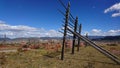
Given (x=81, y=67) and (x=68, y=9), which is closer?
(x=81, y=67)

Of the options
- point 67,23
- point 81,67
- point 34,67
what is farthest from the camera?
point 67,23

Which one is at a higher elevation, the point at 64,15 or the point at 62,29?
the point at 64,15

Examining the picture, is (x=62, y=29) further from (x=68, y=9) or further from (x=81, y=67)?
(x=81, y=67)

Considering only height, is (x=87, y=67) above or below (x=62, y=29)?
below

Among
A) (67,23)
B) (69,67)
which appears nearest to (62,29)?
(67,23)

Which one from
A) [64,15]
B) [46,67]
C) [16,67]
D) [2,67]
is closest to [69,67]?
[46,67]

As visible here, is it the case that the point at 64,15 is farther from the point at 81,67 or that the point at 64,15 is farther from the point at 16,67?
the point at 16,67

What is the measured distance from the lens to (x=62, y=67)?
562 inches

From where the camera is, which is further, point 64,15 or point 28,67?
point 64,15

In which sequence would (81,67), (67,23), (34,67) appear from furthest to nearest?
(67,23) → (81,67) → (34,67)

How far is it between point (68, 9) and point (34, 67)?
737cm

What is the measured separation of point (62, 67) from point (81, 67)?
153 cm

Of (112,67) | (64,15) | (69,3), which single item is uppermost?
(69,3)

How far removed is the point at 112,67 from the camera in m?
15.3
